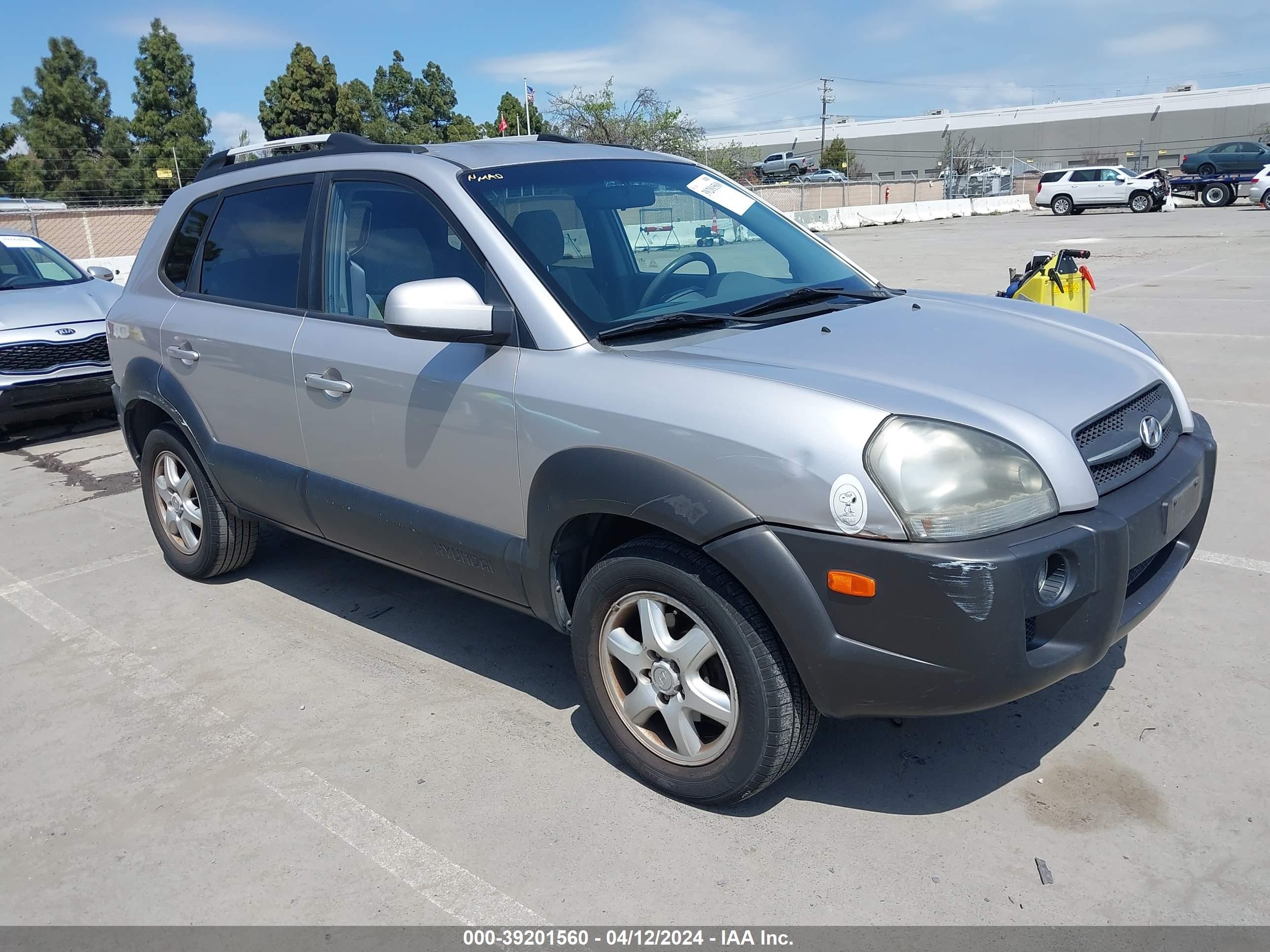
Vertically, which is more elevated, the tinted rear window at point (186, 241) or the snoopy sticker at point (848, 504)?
the tinted rear window at point (186, 241)

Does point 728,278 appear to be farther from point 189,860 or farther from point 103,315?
point 103,315


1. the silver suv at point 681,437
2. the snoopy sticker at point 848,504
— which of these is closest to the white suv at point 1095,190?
the silver suv at point 681,437

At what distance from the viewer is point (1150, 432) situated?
2.94 metres

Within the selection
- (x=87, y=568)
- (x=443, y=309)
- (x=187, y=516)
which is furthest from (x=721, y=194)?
(x=87, y=568)

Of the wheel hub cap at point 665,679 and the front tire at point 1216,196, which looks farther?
the front tire at point 1216,196

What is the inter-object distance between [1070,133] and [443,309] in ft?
261

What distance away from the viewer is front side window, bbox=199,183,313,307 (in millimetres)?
4098

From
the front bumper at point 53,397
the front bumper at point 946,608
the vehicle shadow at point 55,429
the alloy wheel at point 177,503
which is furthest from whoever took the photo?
the vehicle shadow at point 55,429

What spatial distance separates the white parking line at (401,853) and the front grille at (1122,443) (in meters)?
1.88

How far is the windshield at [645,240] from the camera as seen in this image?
3.33 metres

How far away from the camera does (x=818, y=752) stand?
3.29 meters

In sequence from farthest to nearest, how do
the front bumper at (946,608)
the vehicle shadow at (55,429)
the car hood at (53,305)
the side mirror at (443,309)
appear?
1. the vehicle shadow at (55,429)
2. the car hood at (53,305)
3. the side mirror at (443,309)
4. the front bumper at (946,608)

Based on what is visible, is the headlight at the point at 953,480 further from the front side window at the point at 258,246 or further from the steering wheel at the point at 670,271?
the front side window at the point at 258,246

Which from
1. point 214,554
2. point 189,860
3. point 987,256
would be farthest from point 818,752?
point 987,256
